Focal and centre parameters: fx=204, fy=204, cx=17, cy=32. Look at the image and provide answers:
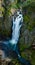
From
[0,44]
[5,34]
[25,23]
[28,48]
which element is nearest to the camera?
[28,48]

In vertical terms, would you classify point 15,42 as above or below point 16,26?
below

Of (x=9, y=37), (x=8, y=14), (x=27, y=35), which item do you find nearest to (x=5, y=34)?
(x=9, y=37)

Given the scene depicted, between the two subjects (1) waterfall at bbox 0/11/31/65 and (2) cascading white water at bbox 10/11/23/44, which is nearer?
(1) waterfall at bbox 0/11/31/65

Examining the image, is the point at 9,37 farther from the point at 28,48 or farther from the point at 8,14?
the point at 28,48

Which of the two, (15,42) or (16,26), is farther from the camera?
(16,26)

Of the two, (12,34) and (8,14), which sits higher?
(8,14)

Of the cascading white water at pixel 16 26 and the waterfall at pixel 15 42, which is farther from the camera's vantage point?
the cascading white water at pixel 16 26

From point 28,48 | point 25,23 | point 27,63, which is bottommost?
point 27,63

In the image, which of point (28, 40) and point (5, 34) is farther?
point (5, 34)

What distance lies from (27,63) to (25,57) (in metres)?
0.25

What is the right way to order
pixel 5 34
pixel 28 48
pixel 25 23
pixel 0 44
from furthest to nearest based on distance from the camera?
pixel 5 34 < pixel 0 44 < pixel 25 23 < pixel 28 48

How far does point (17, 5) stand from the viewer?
12.5 meters

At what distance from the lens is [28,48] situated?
27.2ft

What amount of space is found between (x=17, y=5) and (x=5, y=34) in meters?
2.12
